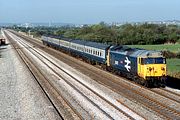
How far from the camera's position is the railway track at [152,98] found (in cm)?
2027

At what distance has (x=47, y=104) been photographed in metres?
23.1

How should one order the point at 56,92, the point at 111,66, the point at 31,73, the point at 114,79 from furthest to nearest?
1. the point at 31,73
2. the point at 111,66
3. the point at 114,79
4. the point at 56,92

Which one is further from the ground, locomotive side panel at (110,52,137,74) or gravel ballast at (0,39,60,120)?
locomotive side panel at (110,52,137,74)

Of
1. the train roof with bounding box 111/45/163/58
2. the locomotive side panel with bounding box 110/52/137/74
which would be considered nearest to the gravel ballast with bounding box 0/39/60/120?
the locomotive side panel with bounding box 110/52/137/74

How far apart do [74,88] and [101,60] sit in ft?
43.1

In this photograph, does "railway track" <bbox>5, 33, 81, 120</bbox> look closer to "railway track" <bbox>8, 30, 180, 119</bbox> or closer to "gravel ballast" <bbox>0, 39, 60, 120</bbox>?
"gravel ballast" <bbox>0, 39, 60, 120</bbox>

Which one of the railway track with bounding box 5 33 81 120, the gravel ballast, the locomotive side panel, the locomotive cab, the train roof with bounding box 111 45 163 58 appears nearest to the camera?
the railway track with bounding box 5 33 81 120

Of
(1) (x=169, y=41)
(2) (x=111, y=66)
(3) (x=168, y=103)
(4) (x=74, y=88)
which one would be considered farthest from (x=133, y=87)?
(1) (x=169, y=41)

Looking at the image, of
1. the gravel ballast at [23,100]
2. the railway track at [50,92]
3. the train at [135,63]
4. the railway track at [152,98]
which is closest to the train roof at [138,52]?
the train at [135,63]

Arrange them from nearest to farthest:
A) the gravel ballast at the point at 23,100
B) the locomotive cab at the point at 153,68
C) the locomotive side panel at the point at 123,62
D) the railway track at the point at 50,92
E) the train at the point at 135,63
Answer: the railway track at the point at 50,92, the gravel ballast at the point at 23,100, the locomotive cab at the point at 153,68, the train at the point at 135,63, the locomotive side panel at the point at 123,62

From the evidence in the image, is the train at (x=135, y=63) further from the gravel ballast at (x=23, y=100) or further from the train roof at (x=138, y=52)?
the gravel ballast at (x=23, y=100)

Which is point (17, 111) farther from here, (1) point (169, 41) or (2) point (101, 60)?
(1) point (169, 41)

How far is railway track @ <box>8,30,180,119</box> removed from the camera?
798 inches

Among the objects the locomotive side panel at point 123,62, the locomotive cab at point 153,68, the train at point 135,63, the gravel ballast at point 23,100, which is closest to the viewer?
the gravel ballast at point 23,100
